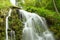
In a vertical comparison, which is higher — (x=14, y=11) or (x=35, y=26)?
(x=14, y=11)

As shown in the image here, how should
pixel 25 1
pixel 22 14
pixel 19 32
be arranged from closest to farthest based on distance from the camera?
1. pixel 19 32
2. pixel 22 14
3. pixel 25 1

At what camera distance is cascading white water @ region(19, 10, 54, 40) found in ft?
38.1

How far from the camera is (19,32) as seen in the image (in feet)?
37.6

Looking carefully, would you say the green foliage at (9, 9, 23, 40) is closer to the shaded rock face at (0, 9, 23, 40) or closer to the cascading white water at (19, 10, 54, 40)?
the shaded rock face at (0, 9, 23, 40)

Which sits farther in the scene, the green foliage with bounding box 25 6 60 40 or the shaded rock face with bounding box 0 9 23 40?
the green foliage with bounding box 25 6 60 40

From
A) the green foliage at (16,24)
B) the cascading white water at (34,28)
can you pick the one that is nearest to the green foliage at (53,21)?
the cascading white water at (34,28)

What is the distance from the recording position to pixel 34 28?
1212cm

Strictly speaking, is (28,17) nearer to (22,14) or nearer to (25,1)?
(22,14)

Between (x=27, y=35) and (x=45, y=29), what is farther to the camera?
(x=45, y=29)

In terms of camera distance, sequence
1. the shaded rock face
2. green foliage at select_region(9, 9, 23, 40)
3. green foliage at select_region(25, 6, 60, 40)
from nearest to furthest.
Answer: the shaded rock face, green foliage at select_region(9, 9, 23, 40), green foliage at select_region(25, 6, 60, 40)

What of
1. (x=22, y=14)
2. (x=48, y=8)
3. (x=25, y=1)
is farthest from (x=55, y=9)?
(x=22, y=14)

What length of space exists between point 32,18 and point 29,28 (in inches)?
34.0

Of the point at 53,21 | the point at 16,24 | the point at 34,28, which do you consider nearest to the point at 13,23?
the point at 16,24

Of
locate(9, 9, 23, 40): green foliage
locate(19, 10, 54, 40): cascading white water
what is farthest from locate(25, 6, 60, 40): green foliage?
locate(9, 9, 23, 40): green foliage
